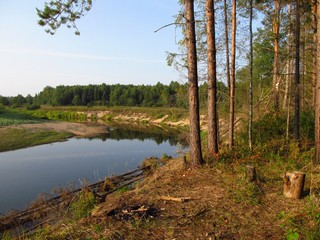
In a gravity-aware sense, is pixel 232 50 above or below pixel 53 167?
above

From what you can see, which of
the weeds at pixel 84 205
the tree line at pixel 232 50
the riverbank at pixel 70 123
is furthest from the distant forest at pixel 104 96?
the weeds at pixel 84 205

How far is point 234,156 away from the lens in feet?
30.3

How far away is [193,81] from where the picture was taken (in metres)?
8.04

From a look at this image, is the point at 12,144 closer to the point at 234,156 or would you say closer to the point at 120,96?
the point at 234,156

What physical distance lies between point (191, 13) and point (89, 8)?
276 centimetres

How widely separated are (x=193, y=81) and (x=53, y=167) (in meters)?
12.2

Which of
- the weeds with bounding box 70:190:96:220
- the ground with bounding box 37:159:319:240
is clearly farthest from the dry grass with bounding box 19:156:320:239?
the weeds with bounding box 70:190:96:220

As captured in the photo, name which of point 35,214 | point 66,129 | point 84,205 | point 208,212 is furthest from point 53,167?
point 66,129

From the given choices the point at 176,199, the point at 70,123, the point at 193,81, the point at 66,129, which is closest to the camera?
the point at 176,199

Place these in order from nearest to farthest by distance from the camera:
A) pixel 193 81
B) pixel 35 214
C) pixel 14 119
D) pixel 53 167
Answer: pixel 193 81, pixel 35 214, pixel 53 167, pixel 14 119

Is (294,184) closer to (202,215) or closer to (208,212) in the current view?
(208,212)

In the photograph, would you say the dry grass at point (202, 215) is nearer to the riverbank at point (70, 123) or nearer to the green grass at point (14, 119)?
the riverbank at point (70, 123)

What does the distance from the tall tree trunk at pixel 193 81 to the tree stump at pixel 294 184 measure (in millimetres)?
3076

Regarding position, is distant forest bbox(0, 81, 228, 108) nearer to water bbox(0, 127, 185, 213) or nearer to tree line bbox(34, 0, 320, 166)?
water bbox(0, 127, 185, 213)
